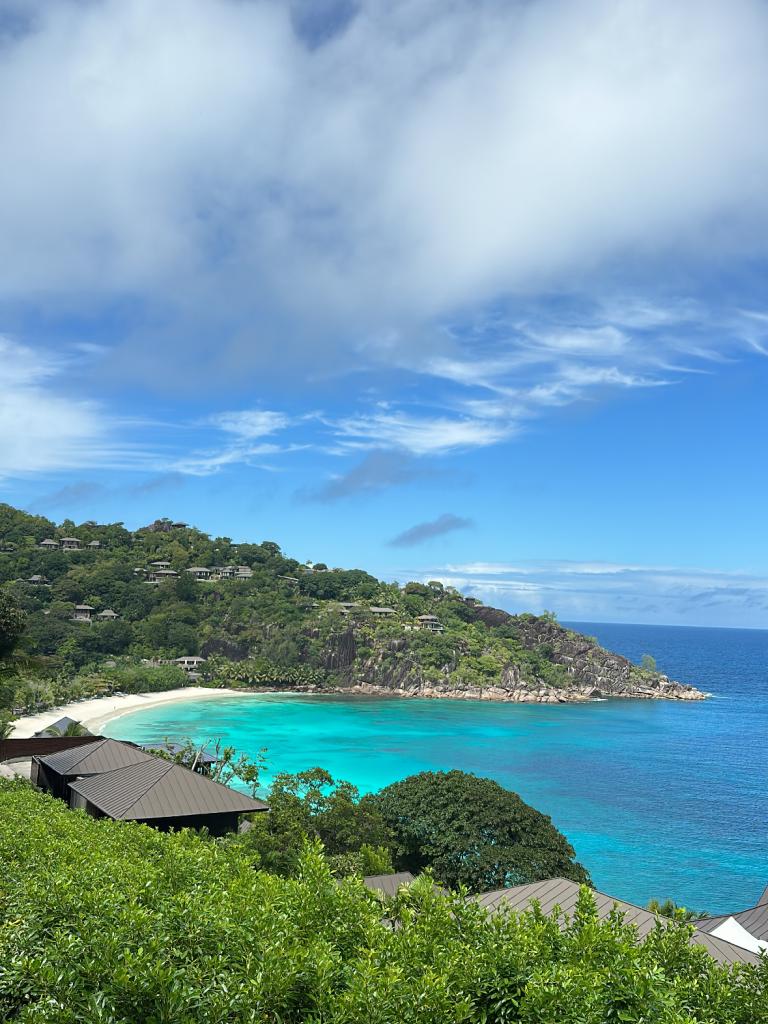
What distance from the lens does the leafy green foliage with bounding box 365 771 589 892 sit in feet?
61.7

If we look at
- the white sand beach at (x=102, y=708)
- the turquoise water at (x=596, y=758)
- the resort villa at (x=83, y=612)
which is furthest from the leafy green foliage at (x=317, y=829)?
the resort villa at (x=83, y=612)

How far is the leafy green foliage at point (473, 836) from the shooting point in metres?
18.8

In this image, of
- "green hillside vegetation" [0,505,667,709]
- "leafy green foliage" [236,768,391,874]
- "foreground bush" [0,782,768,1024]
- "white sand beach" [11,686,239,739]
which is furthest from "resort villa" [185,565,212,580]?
"foreground bush" [0,782,768,1024]

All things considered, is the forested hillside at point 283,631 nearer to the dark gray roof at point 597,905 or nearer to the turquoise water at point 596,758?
the turquoise water at point 596,758

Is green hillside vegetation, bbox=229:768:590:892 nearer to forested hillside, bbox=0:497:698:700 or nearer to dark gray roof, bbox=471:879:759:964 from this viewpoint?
dark gray roof, bbox=471:879:759:964

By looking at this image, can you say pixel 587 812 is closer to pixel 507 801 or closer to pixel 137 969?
pixel 507 801

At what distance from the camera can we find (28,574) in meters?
89.2

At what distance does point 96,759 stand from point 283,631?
6354 cm

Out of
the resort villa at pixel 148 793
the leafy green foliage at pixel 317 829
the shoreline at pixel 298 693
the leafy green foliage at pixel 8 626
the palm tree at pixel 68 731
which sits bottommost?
the shoreline at pixel 298 693

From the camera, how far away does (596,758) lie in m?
49.7

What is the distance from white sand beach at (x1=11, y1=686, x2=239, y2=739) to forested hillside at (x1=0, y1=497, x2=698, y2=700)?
313 cm

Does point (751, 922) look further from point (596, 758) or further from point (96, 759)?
point (596, 758)

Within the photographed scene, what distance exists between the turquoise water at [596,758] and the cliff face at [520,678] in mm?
3519

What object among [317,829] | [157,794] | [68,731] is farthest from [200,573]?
[157,794]
